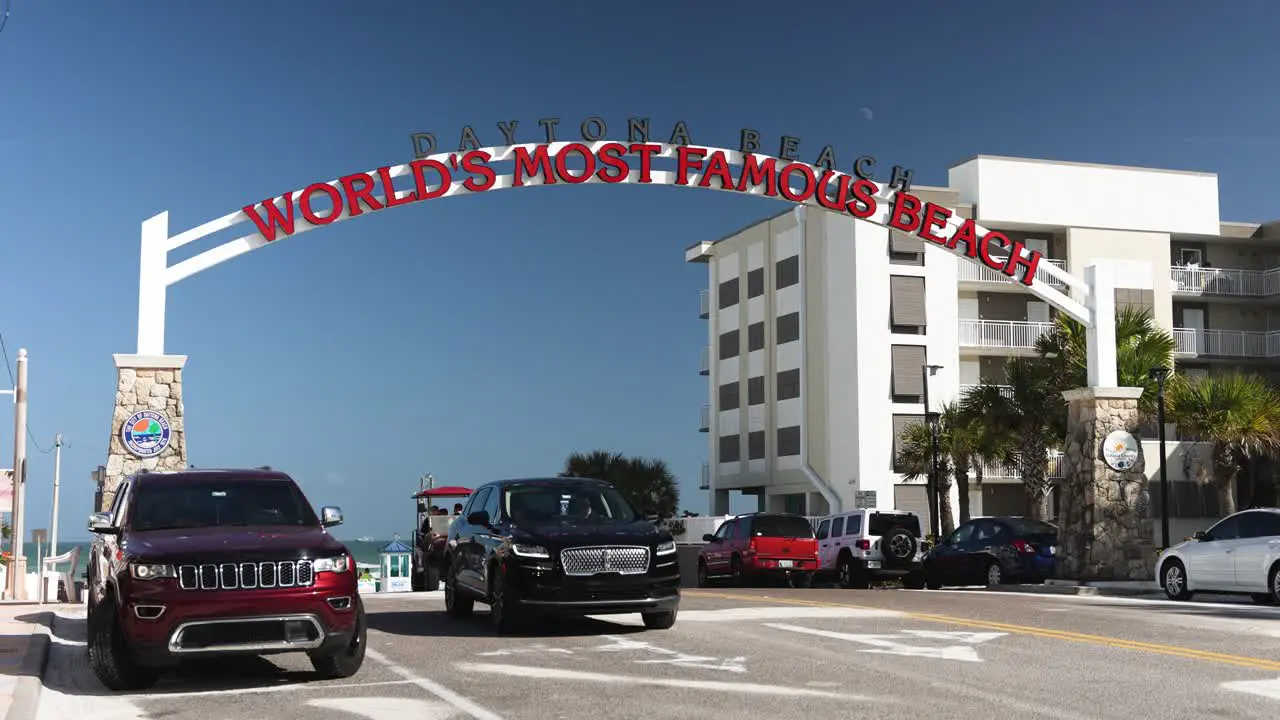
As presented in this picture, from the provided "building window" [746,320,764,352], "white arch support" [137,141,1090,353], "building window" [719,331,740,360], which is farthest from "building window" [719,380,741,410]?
"white arch support" [137,141,1090,353]

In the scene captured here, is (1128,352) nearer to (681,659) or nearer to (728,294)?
(681,659)

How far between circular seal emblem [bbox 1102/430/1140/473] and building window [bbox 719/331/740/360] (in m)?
37.1

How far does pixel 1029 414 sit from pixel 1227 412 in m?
5.42

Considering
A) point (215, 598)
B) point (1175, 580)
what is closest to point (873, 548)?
point (1175, 580)

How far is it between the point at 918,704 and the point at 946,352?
46226 mm

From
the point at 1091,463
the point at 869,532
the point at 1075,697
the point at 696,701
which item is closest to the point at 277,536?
the point at 696,701

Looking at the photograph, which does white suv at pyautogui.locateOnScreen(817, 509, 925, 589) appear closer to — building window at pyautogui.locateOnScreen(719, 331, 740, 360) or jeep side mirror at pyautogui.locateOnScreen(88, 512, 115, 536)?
jeep side mirror at pyautogui.locateOnScreen(88, 512, 115, 536)

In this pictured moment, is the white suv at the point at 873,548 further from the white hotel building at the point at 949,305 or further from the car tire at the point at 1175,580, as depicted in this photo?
the white hotel building at the point at 949,305

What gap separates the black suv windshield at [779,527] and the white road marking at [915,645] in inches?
629

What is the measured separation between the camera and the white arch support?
73.1 feet

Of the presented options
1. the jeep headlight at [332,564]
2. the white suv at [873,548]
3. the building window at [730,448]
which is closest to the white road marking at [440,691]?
the jeep headlight at [332,564]

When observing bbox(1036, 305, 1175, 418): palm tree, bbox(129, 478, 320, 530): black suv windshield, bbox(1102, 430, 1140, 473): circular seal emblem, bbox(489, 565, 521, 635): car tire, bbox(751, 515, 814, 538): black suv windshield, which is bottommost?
bbox(489, 565, 521, 635): car tire

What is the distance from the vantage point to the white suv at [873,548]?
33125mm

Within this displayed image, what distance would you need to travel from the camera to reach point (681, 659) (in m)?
12.4
